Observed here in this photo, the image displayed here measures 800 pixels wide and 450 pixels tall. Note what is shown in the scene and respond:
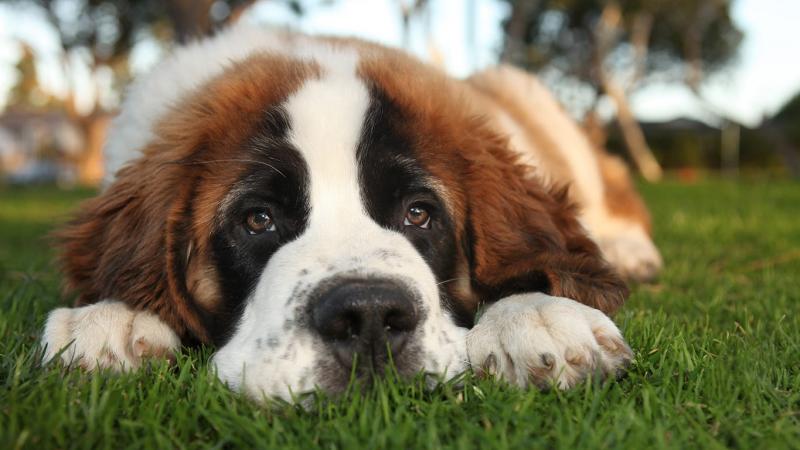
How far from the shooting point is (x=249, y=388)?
6.14 feet

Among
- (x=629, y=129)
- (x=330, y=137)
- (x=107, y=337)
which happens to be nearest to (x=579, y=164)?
(x=330, y=137)

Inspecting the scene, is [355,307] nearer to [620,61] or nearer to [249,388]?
[249,388]

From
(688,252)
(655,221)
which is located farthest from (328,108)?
(655,221)

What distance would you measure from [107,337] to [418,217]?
3.01 feet

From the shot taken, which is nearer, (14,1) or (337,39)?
(337,39)

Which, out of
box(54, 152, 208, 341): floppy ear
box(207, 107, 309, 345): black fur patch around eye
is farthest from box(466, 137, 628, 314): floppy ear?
box(54, 152, 208, 341): floppy ear

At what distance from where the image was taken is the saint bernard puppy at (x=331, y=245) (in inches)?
74.8

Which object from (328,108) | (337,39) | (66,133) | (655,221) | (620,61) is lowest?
(66,133)

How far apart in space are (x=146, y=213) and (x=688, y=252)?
3.40 meters

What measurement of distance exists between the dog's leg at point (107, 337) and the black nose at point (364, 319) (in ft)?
1.92

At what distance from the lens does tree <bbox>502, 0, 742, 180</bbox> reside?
24797 mm

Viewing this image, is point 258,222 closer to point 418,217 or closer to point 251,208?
point 251,208

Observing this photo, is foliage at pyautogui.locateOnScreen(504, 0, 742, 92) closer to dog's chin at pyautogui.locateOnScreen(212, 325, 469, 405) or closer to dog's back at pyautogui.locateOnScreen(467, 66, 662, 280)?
dog's back at pyautogui.locateOnScreen(467, 66, 662, 280)

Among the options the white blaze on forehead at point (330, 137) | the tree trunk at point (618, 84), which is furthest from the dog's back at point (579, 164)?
the tree trunk at point (618, 84)
